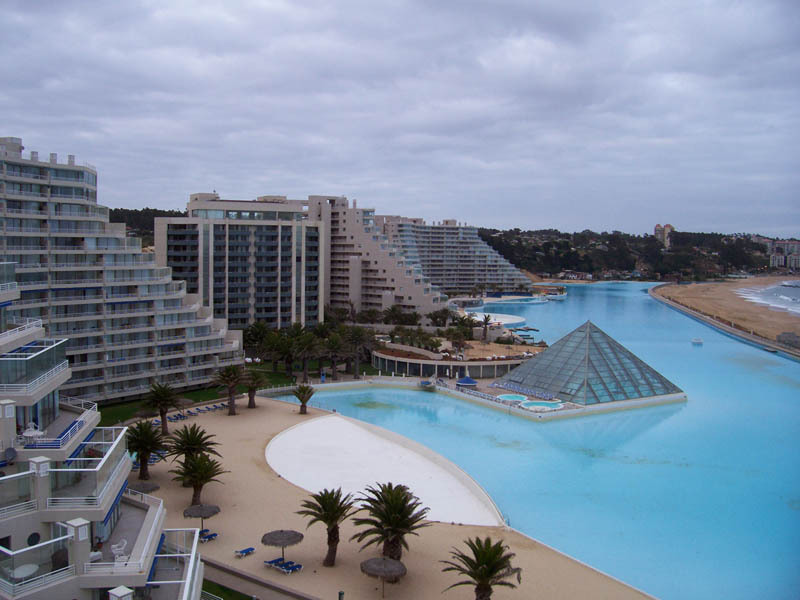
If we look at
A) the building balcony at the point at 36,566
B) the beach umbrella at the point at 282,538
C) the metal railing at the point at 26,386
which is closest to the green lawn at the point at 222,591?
the beach umbrella at the point at 282,538

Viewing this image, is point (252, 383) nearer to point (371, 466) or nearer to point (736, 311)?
point (371, 466)

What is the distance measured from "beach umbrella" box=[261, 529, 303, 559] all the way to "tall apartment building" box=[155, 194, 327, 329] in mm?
45923

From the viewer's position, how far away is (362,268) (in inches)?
3765

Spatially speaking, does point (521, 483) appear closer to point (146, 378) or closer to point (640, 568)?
point (640, 568)

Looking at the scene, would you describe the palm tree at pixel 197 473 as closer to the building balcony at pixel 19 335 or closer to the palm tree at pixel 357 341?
the building balcony at pixel 19 335

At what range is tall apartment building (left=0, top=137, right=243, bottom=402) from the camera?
40.4 meters

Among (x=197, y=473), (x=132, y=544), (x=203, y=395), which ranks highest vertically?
(x=132, y=544)

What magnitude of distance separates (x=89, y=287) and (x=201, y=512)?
2351cm

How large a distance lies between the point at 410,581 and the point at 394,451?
1452 centimetres

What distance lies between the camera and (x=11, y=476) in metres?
14.9

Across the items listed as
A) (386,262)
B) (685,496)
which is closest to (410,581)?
(685,496)

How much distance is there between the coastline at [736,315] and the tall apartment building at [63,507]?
8365 cm

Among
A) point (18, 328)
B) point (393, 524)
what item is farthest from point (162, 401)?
point (393, 524)

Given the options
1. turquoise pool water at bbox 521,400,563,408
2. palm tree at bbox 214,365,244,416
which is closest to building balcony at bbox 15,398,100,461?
palm tree at bbox 214,365,244,416
